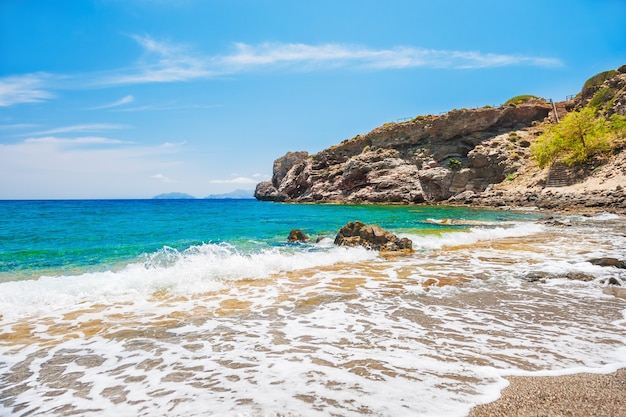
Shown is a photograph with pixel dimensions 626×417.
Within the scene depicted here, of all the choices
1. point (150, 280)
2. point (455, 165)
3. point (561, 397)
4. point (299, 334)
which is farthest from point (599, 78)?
point (150, 280)

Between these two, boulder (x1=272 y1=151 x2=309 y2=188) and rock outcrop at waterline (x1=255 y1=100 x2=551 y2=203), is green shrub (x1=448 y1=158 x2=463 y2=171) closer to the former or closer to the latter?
rock outcrop at waterline (x1=255 y1=100 x2=551 y2=203)

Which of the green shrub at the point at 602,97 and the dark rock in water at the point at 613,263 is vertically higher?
the green shrub at the point at 602,97

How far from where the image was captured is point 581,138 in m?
43.5

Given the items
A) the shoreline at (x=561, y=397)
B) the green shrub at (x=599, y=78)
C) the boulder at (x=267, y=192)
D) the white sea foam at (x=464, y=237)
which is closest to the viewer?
the shoreline at (x=561, y=397)

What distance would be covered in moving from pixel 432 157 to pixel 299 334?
6786cm

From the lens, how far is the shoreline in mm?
3314

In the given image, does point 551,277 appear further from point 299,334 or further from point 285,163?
point 285,163

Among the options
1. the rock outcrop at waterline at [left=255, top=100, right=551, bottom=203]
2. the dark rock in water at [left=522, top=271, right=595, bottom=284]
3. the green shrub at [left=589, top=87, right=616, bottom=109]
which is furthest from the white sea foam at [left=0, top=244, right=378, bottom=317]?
the green shrub at [left=589, top=87, right=616, bottom=109]

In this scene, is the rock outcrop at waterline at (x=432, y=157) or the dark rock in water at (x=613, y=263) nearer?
the dark rock in water at (x=613, y=263)

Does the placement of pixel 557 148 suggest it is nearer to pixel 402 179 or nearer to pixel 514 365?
pixel 402 179

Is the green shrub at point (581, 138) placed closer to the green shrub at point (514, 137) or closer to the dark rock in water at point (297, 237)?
the green shrub at point (514, 137)

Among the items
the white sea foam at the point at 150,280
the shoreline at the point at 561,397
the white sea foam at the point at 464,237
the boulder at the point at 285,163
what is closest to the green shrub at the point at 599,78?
the white sea foam at the point at 464,237

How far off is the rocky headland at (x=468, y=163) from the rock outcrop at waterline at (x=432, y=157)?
0.18m

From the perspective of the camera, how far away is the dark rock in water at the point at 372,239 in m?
15.4
